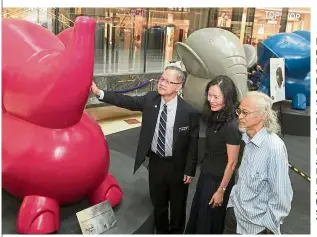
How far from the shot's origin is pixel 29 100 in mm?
1466

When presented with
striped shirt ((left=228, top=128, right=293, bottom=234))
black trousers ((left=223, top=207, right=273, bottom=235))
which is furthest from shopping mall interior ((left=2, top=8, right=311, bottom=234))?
striped shirt ((left=228, top=128, right=293, bottom=234))

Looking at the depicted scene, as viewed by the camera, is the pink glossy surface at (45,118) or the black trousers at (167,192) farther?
the black trousers at (167,192)

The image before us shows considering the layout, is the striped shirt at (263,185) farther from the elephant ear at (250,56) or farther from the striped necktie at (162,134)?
the elephant ear at (250,56)

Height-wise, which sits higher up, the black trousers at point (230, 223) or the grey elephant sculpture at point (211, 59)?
the grey elephant sculpture at point (211, 59)

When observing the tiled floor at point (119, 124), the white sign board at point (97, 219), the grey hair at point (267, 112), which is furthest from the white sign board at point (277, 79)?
the white sign board at point (97, 219)

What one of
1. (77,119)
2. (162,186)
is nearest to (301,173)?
(162,186)

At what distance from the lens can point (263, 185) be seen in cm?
147

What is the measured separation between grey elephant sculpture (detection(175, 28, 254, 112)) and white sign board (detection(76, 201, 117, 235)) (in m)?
1.96

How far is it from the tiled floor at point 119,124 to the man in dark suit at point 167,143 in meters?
2.10

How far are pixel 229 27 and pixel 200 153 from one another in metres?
5.14

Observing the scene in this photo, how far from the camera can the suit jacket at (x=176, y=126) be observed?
6.24 feet

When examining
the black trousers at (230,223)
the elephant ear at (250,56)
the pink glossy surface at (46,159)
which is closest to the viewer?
the pink glossy surface at (46,159)

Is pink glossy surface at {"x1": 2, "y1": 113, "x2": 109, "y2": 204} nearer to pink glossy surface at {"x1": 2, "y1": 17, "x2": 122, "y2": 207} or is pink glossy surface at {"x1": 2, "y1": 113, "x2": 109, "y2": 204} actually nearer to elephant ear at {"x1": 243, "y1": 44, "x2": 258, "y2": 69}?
pink glossy surface at {"x1": 2, "y1": 17, "x2": 122, "y2": 207}

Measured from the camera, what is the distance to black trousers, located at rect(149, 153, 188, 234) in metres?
1.96
